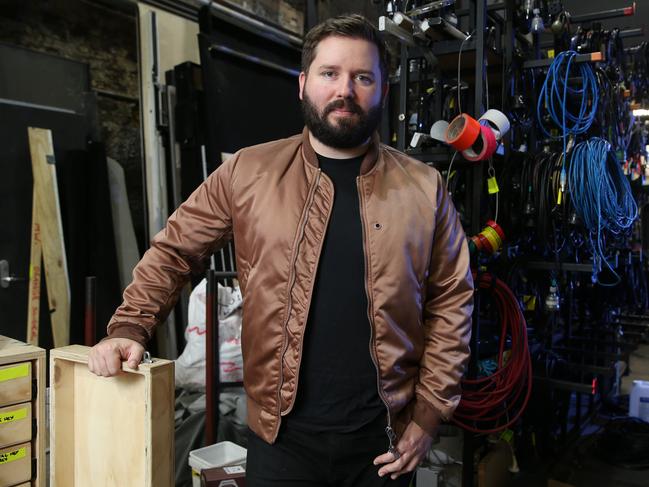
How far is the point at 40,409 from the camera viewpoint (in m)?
1.47

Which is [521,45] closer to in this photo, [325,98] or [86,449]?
[325,98]

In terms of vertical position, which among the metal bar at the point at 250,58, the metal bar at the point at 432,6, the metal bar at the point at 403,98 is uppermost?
the metal bar at the point at 250,58

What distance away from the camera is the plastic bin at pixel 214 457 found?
7.32ft

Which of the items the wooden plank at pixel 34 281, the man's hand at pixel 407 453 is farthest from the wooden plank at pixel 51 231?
the man's hand at pixel 407 453

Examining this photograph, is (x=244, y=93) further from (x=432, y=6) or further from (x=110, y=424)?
(x=110, y=424)

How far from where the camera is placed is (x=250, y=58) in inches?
149

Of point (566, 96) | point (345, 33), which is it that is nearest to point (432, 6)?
point (566, 96)

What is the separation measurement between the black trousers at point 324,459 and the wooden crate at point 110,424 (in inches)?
9.4

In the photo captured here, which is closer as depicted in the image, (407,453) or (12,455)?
(407,453)

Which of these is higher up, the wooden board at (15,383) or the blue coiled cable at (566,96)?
the blue coiled cable at (566,96)

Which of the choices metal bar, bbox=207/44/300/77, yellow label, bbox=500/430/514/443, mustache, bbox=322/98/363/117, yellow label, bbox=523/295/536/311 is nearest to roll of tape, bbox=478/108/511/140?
yellow label, bbox=523/295/536/311

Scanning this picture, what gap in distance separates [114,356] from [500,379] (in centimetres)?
198

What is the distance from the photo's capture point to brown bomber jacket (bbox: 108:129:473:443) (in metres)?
1.28

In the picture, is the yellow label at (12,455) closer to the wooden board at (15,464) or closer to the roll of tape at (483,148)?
the wooden board at (15,464)
